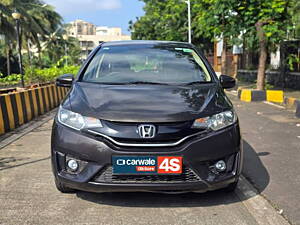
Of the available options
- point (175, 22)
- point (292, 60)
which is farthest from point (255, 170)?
point (175, 22)

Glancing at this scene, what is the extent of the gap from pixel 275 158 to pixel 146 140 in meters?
2.79

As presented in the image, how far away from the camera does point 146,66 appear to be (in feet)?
13.9

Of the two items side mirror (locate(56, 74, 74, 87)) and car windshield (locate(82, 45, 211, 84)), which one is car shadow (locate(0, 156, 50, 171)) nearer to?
side mirror (locate(56, 74, 74, 87))

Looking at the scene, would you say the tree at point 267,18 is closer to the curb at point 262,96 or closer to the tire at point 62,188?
the curb at point 262,96

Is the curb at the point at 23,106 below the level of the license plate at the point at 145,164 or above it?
below

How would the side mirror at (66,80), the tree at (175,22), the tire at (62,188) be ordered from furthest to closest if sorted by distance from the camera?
the tree at (175,22)
the side mirror at (66,80)
the tire at (62,188)

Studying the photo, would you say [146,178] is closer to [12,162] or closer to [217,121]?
[217,121]

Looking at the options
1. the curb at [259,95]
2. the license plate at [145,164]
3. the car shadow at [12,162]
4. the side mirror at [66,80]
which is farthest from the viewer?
the curb at [259,95]

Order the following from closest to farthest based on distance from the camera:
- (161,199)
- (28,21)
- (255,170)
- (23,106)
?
1. (161,199)
2. (255,170)
3. (23,106)
4. (28,21)

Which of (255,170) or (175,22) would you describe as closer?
(255,170)

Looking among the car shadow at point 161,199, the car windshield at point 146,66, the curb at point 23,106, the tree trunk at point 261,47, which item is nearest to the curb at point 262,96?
the tree trunk at point 261,47

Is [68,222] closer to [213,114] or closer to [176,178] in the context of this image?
[176,178]

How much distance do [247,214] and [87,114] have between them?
167 centimetres

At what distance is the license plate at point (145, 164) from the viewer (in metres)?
3.01
